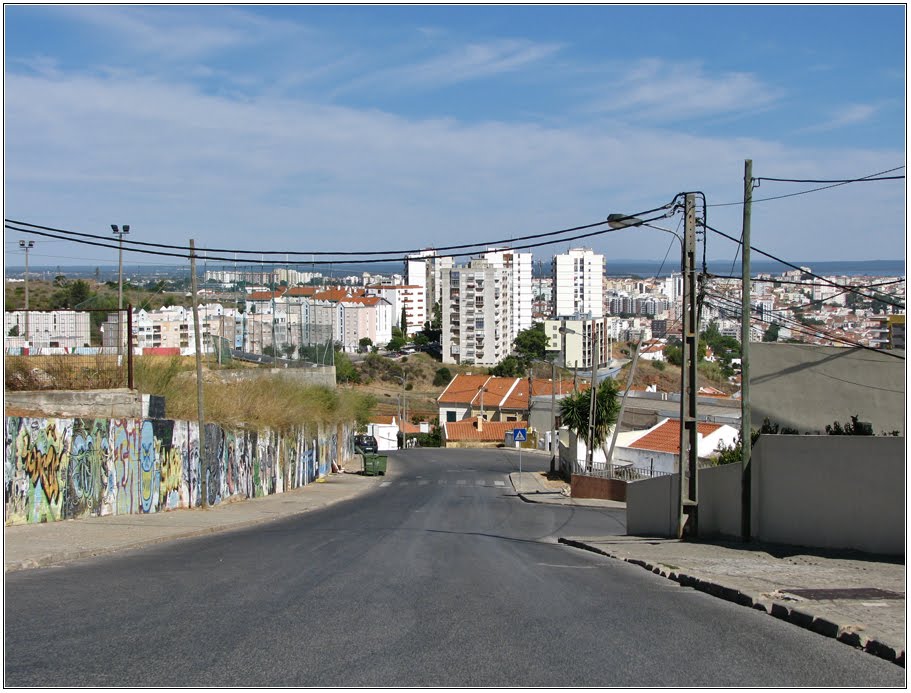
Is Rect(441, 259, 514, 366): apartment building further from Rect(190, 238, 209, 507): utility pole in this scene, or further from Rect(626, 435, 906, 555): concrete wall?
Rect(626, 435, 906, 555): concrete wall

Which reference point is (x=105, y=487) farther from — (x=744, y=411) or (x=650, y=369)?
(x=650, y=369)

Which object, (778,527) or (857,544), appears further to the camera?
(778,527)

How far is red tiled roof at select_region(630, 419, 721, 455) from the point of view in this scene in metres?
42.1

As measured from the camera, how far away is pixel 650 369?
116000 mm

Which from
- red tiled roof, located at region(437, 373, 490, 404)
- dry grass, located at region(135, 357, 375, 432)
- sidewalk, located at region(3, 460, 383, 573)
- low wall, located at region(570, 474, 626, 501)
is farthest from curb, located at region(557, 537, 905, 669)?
red tiled roof, located at region(437, 373, 490, 404)

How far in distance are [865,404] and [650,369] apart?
100 meters

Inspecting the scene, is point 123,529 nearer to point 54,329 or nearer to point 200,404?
point 200,404

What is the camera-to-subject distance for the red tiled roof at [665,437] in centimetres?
4209

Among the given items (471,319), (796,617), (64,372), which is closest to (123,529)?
(64,372)

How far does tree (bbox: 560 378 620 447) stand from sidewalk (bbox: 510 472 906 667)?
88.2 ft

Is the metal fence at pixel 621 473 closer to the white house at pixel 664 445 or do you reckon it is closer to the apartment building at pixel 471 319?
the white house at pixel 664 445

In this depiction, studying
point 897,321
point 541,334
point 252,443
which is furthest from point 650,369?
point 897,321

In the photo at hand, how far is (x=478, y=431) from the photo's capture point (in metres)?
85.8

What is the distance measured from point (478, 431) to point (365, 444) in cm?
2236
